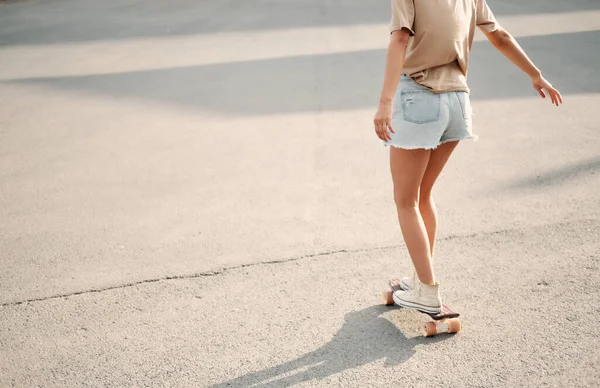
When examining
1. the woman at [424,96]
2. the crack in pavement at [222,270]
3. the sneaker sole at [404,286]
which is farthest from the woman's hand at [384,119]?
the crack in pavement at [222,270]

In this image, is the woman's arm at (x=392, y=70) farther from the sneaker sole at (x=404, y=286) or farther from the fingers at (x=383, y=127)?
the sneaker sole at (x=404, y=286)

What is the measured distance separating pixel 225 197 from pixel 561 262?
235 cm

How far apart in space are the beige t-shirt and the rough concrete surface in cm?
121

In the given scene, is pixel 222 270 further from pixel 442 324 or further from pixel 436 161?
pixel 436 161

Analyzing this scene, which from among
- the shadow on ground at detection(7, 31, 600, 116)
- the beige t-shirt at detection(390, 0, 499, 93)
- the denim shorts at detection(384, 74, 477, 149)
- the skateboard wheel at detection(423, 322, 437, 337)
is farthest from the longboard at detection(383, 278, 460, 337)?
the shadow on ground at detection(7, 31, 600, 116)

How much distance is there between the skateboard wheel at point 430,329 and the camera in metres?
3.38

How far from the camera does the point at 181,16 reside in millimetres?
12453

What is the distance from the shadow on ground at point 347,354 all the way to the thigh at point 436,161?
28.2 inches

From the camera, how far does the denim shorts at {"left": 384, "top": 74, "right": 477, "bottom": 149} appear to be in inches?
123

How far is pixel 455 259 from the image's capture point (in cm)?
414

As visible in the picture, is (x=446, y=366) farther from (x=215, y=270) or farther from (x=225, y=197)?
(x=225, y=197)

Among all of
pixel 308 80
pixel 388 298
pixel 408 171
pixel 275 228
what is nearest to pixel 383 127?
pixel 408 171

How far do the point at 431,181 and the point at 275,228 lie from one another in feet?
4.92

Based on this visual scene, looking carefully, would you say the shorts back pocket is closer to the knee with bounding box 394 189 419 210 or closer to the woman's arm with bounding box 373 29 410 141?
the woman's arm with bounding box 373 29 410 141
